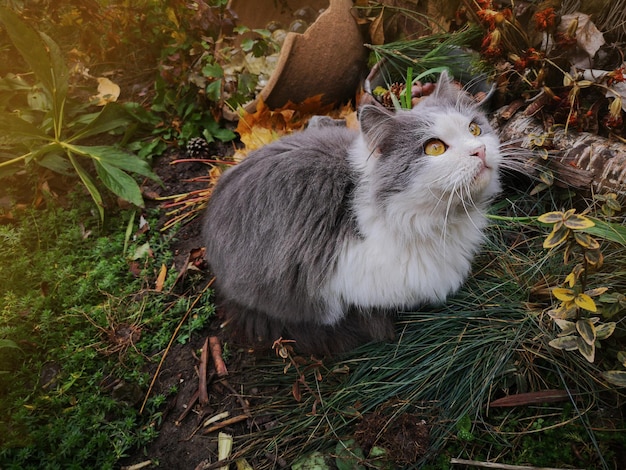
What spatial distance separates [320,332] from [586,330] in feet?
3.02

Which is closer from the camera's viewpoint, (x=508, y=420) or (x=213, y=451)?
(x=508, y=420)

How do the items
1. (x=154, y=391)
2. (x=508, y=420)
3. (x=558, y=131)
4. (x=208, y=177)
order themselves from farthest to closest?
(x=208, y=177), (x=558, y=131), (x=154, y=391), (x=508, y=420)

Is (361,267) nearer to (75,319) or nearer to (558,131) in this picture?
(558,131)

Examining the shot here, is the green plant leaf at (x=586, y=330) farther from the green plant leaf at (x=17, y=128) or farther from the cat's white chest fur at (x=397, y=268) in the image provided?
the green plant leaf at (x=17, y=128)

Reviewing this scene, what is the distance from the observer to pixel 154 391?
1801 mm

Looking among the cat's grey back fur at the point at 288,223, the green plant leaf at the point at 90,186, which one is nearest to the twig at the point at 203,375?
the cat's grey back fur at the point at 288,223

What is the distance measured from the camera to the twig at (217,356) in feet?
5.98

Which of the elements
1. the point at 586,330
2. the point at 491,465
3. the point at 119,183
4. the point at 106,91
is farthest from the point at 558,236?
the point at 106,91

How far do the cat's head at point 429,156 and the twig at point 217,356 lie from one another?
1001mm

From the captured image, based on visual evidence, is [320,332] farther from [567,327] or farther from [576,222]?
[576,222]

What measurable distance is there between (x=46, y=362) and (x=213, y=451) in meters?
0.86

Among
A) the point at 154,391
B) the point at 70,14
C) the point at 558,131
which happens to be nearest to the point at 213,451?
the point at 154,391

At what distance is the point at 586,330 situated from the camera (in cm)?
128

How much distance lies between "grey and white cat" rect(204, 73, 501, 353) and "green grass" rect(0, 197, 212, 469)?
54cm
